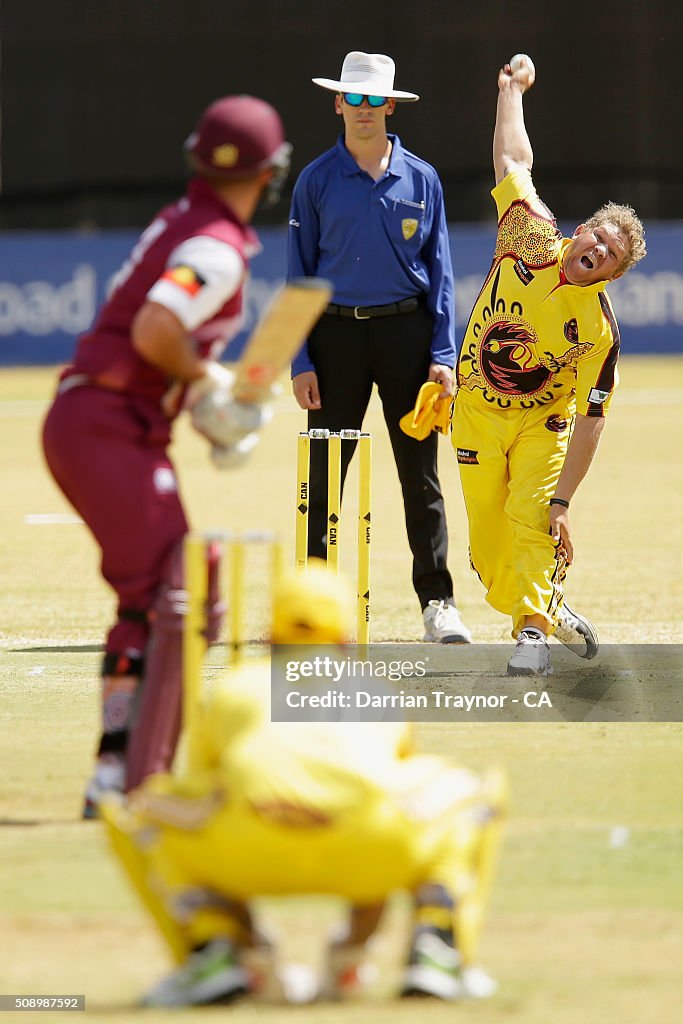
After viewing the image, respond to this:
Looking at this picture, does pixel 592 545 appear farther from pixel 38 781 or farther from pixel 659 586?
pixel 38 781

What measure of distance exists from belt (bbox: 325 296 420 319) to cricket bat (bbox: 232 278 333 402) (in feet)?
9.58

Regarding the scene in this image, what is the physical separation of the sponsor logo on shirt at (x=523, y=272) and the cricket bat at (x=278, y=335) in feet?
9.19

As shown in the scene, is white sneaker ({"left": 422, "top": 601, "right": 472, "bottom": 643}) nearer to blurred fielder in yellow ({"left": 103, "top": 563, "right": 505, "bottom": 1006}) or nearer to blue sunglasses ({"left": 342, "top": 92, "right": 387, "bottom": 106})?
blue sunglasses ({"left": 342, "top": 92, "right": 387, "bottom": 106})

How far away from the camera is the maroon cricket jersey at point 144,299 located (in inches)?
174

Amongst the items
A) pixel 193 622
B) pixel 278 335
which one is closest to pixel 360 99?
pixel 278 335

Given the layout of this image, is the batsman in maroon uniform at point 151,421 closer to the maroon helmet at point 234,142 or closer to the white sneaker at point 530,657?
the maroon helmet at point 234,142

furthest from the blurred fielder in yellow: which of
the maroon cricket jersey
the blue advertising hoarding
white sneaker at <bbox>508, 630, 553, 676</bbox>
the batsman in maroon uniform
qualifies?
the blue advertising hoarding

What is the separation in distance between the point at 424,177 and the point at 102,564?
128 inches

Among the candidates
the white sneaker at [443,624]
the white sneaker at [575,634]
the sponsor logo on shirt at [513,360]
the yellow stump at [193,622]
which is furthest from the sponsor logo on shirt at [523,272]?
the yellow stump at [193,622]

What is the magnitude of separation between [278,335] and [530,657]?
285 centimetres

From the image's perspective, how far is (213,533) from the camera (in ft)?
13.7

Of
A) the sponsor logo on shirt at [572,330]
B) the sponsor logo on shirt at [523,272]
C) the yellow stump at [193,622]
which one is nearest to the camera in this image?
the yellow stump at [193,622]

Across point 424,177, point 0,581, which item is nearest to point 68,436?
point 424,177

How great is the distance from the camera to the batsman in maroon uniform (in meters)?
4.42
